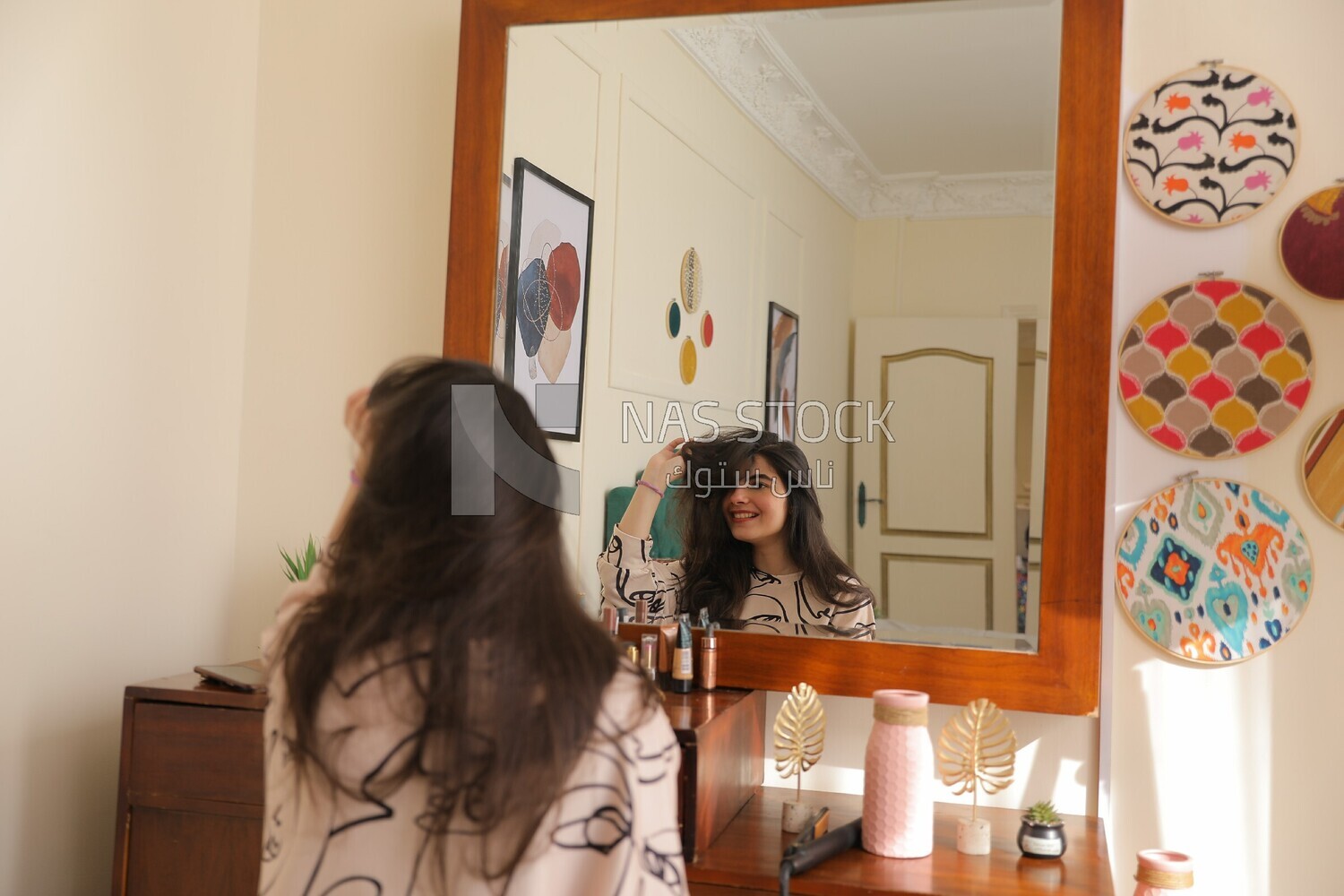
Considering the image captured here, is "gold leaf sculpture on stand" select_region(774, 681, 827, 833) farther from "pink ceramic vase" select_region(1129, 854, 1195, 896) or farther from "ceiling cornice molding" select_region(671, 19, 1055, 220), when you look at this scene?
"ceiling cornice molding" select_region(671, 19, 1055, 220)

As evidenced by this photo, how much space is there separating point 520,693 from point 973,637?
0.99 meters

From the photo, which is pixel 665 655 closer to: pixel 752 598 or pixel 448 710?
pixel 752 598

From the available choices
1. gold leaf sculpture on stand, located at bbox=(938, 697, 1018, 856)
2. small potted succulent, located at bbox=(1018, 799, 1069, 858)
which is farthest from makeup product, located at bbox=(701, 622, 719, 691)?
small potted succulent, located at bbox=(1018, 799, 1069, 858)

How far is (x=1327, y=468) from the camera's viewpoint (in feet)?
5.65

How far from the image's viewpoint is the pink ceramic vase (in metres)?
1.51

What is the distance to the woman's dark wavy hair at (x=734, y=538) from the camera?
6.08 feet

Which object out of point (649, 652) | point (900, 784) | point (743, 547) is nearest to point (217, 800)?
point (649, 652)

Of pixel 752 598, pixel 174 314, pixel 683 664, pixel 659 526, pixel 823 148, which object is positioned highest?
pixel 823 148

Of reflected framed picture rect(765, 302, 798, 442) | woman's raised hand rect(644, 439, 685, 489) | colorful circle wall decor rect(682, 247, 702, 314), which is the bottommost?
woman's raised hand rect(644, 439, 685, 489)

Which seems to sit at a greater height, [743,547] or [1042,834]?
[743,547]

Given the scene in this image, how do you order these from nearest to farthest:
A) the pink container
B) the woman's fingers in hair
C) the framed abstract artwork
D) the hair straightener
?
the woman's fingers in hair
the hair straightener
the pink container
the framed abstract artwork

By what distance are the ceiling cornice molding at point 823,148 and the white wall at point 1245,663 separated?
195 mm

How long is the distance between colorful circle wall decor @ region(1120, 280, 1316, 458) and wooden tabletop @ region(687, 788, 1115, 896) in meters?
0.63

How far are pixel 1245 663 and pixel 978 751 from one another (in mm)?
440
